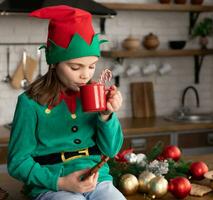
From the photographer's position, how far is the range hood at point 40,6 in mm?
3518

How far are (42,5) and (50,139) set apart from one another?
194cm

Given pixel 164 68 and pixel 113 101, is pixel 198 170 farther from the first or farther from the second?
pixel 164 68

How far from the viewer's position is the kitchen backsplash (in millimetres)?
4070


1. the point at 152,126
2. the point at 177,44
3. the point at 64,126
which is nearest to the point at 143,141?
the point at 152,126

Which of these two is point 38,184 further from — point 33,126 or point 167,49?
point 167,49

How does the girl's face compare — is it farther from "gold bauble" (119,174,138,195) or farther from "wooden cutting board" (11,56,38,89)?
"wooden cutting board" (11,56,38,89)

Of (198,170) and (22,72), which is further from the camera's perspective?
(22,72)

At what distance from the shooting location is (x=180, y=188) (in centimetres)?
190

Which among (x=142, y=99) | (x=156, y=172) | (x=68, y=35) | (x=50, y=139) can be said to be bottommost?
(x=142, y=99)

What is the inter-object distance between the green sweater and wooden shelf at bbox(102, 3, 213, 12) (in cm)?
231

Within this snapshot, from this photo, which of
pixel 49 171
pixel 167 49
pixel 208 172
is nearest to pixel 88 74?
pixel 49 171

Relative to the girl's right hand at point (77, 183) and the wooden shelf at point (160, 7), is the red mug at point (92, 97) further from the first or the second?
the wooden shelf at point (160, 7)

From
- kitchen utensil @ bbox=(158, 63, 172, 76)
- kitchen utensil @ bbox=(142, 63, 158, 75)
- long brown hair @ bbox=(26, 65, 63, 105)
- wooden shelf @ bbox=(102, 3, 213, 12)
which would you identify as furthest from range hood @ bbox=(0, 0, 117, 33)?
long brown hair @ bbox=(26, 65, 63, 105)

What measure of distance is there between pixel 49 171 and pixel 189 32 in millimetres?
3158
